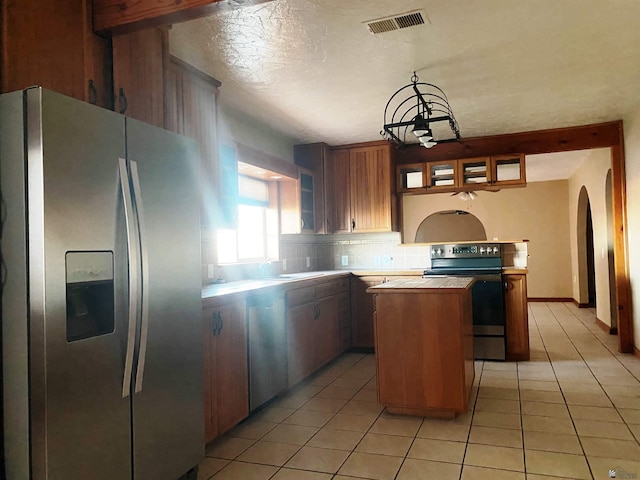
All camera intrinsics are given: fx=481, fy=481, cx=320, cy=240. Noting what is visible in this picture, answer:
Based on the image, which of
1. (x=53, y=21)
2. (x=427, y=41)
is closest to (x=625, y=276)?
(x=427, y=41)

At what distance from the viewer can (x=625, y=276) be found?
16.0 ft

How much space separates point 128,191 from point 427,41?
2.02 meters

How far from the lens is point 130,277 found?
1.81 metres

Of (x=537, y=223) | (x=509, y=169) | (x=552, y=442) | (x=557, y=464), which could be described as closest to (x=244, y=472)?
(x=557, y=464)

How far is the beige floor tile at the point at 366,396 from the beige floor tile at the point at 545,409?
1.06 meters

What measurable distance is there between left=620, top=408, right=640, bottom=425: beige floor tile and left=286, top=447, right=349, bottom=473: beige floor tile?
1.86m

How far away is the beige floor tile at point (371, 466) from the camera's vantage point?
2.44 metres

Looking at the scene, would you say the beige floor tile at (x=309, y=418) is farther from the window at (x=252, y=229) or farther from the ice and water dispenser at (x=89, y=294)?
the ice and water dispenser at (x=89, y=294)

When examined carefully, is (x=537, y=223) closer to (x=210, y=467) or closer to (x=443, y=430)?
(x=443, y=430)

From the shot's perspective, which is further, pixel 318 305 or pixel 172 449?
pixel 318 305

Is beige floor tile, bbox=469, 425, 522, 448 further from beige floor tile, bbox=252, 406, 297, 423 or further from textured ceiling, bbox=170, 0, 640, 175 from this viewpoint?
textured ceiling, bbox=170, 0, 640, 175

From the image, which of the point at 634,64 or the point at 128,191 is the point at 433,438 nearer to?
the point at 128,191

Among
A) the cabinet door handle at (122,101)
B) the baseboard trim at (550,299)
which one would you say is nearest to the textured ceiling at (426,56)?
the cabinet door handle at (122,101)

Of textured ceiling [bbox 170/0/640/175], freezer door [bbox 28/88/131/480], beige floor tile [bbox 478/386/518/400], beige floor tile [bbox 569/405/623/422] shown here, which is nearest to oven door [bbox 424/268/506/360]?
beige floor tile [bbox 478/386/518/400]
